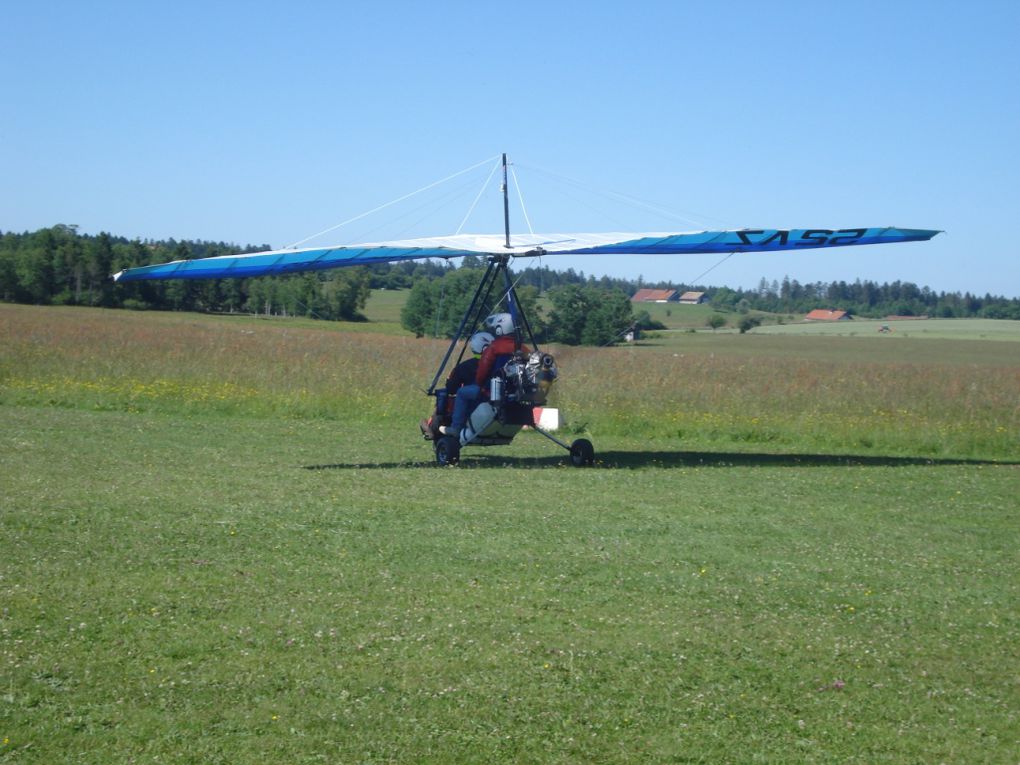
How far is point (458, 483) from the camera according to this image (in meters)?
11.8

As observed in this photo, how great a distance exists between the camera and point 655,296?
1881 centimetres

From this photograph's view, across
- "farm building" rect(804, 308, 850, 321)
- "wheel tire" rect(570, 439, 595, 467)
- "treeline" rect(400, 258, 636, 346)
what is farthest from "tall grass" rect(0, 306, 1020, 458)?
"farm building" rect(804, 308, 850, 321)

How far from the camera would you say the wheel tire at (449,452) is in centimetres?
1342

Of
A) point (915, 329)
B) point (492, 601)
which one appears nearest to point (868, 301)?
point (915, 329)

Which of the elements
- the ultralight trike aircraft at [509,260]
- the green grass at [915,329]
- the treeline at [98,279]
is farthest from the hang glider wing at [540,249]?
the green grass at [915,329]

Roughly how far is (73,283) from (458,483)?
4269 cm

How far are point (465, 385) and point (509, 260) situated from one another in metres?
1.60

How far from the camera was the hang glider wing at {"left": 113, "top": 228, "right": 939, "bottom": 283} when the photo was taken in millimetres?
12984

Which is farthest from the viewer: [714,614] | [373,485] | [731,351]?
[731,351]

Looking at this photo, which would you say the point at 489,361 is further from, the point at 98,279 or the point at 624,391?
the point at 98,279

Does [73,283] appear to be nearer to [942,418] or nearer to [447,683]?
[942,418]

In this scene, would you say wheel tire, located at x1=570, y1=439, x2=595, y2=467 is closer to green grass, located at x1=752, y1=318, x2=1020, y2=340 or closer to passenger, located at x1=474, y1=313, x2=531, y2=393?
passenger, located at x1=474, y1=313, x2=531, y2=393

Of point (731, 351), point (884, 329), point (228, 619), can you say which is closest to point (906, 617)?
point (228, 619)

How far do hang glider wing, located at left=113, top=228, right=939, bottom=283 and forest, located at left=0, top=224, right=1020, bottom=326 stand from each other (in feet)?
2.77
